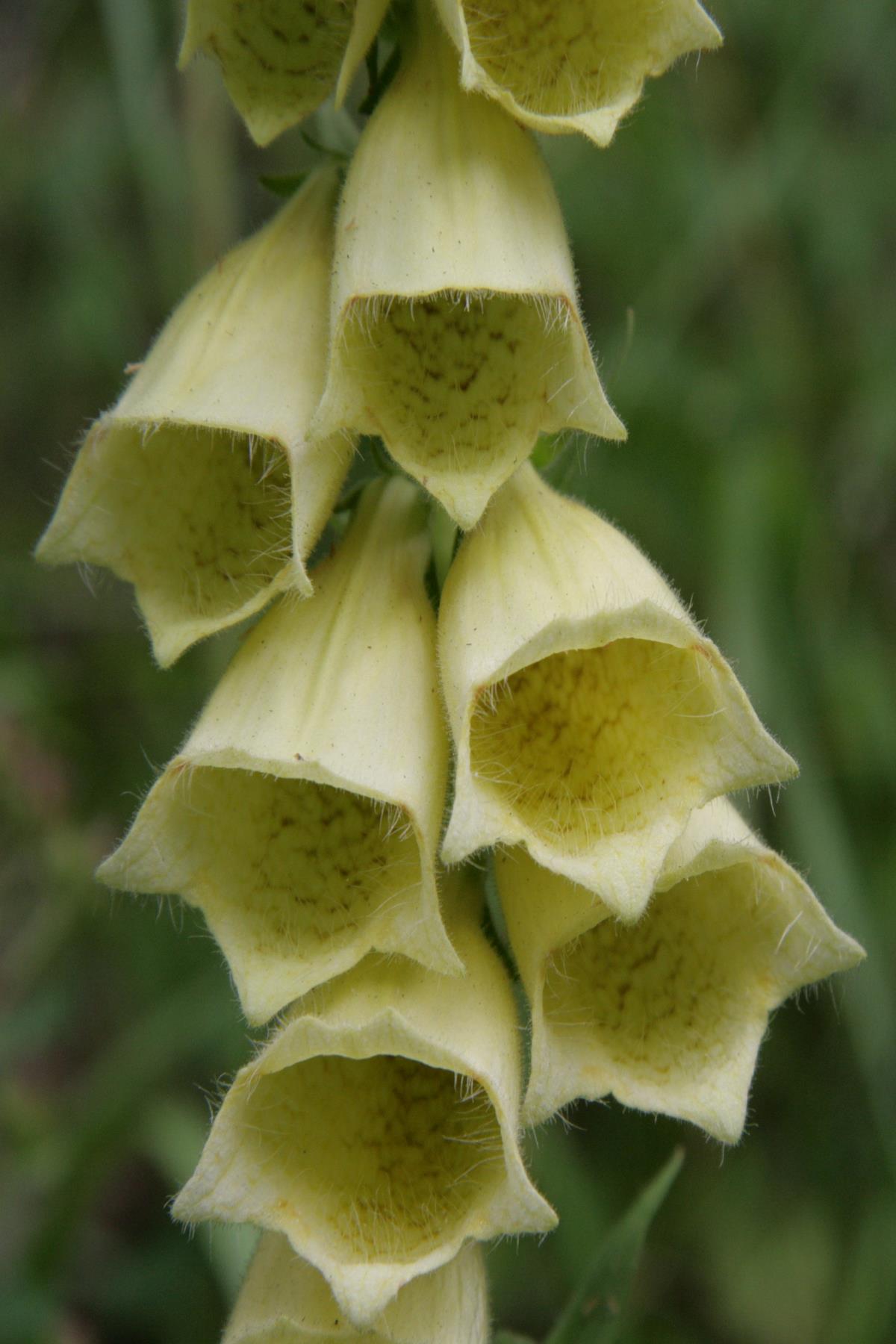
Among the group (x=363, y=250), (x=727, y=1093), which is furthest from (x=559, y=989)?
(x=363, y=250)

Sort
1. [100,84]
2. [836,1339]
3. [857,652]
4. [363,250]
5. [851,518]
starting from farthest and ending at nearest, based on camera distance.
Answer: [100,84] → [851,518] → [857,652] → [836,1339] → [363,250]

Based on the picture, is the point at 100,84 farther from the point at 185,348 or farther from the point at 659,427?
the point at 185,348

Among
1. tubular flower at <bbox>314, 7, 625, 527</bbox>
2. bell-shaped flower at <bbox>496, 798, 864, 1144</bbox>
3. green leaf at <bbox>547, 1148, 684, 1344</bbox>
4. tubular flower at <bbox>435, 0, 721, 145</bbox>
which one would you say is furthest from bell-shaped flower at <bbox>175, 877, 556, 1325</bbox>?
tubular flower at <bbox>435, 0, 721, 145</bbox>

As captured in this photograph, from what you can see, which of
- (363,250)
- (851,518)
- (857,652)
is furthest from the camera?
(851,518)

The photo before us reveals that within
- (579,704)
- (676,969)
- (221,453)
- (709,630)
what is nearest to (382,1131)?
(676,969)

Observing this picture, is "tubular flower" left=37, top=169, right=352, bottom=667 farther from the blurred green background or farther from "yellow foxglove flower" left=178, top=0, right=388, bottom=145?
the blurred green background
